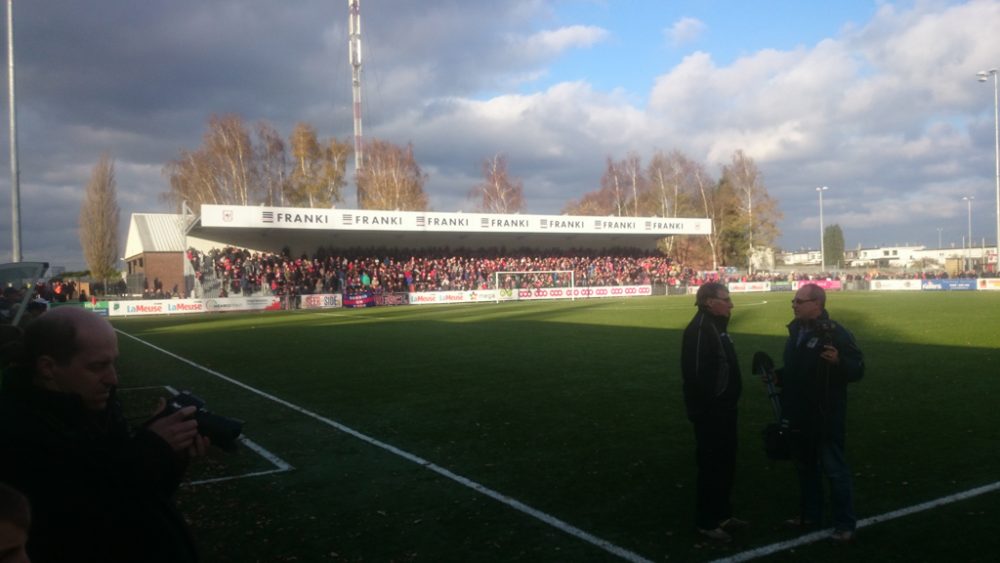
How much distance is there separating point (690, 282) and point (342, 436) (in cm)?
4976

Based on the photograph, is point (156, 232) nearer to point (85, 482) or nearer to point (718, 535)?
point (718, 535)

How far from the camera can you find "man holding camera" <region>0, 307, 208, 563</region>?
1.96 m

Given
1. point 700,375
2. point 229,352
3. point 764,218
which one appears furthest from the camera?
point 764,218

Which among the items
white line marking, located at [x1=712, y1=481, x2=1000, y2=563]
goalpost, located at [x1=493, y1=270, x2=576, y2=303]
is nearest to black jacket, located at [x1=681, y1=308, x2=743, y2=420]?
white line marking, located at [x1=712, y1=481, x2=1000, y2=563]

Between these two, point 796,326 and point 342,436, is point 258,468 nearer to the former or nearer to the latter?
point 342,436

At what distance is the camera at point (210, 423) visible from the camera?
2260 millimetres

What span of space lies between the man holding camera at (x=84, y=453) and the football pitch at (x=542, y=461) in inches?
25.6

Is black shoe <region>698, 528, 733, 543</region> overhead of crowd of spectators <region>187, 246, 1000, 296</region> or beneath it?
beneath

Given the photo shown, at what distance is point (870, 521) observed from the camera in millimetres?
5188

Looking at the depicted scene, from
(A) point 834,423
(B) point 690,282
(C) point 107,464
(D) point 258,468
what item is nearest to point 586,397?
(D) point 258,468

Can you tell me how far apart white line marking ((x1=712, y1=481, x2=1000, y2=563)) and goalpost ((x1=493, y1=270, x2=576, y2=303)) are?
4090 cm

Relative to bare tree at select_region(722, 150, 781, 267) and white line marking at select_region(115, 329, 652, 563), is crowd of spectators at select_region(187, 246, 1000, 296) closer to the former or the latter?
bare tree at select_region(722, 150, 781, 267)

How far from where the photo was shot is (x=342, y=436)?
845 cm

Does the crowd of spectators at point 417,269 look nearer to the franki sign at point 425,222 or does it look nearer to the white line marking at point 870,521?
the franki sign at point 425,222
